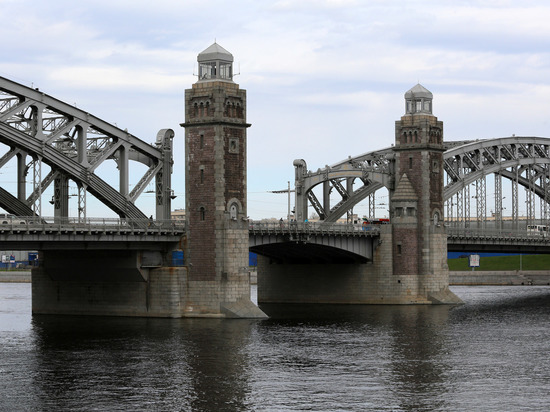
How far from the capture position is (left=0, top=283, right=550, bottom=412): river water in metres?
58.3

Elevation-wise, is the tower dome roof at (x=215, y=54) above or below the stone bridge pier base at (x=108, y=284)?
above

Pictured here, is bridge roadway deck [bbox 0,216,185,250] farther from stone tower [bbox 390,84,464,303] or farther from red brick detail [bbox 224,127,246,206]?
stone tower [bbox 390,84,464,303]

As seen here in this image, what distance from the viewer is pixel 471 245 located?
14162 centimetres

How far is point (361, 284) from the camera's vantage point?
127 m

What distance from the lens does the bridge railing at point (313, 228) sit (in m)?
111

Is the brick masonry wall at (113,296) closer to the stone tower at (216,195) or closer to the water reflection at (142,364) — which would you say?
the stone tower at (216,195)

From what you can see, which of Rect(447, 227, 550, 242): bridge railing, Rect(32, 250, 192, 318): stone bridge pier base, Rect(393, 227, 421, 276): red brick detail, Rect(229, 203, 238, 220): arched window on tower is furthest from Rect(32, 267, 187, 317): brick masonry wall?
Rect(447, 227, 550, 242): bridge railing

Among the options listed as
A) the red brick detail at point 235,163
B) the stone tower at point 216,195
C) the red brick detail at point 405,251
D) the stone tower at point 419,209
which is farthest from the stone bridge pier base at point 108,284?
the stone tower at point 419,209

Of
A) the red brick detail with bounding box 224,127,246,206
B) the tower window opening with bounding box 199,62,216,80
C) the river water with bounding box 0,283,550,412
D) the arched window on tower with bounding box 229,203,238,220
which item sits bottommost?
the river water with bounding box 0,283,550,412

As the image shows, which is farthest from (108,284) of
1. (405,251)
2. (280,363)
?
(405,251)

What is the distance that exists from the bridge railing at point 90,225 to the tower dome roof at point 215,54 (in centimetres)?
1541

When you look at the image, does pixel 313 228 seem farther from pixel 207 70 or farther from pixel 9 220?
pixel 9 220

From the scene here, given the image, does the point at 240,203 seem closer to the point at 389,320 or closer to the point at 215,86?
the point at 215,86

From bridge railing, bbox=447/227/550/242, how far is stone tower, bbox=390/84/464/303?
8.24 meters
